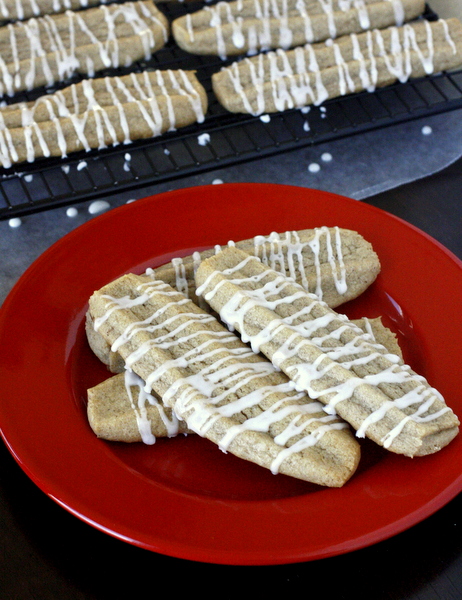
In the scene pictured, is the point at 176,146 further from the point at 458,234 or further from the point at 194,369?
the point at 194,369

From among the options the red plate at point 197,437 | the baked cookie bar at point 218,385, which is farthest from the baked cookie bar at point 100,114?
the baked cookie bar at point 218,385

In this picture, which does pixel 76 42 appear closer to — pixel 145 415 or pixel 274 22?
pixel 274 22

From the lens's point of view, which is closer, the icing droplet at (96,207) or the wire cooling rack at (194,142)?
the wire cooling rack at (194,142)

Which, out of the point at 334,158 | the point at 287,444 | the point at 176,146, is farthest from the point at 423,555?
the point at 176,146

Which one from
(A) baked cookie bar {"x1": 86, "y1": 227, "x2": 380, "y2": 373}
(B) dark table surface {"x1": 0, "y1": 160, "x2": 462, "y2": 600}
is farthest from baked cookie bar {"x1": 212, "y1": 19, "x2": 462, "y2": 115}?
(B) dark table surface {"x1": 0, "y1": 160, "x2": 462, "y2": 600}

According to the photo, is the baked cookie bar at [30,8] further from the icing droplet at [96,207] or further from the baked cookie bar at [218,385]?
the baked cookie bar at [218,385]

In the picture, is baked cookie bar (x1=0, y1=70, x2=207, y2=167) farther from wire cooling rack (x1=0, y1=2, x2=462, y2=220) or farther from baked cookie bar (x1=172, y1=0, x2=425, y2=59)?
baked cookie bar (x1=172, y1=0, x2=425, y2=59)
